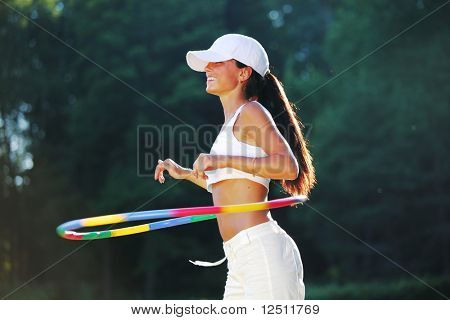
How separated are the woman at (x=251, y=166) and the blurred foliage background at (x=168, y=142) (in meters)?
14.9

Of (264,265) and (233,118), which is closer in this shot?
(264,265)

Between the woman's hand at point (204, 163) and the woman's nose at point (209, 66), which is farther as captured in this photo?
the woman's nose at point (209, 66)

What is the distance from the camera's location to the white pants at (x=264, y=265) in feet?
12.0

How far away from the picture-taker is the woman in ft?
11.7

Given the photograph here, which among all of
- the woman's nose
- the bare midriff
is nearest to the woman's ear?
the woman's nose

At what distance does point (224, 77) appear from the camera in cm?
396

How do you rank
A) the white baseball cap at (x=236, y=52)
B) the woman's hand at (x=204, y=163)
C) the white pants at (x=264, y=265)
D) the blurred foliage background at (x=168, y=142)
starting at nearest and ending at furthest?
the woman's hand at (x=204, y=163), the white pants at (x=264, y=265), the white baseball cap at (x=236, y=52), the blurred foliage background at (x=168, y=142)

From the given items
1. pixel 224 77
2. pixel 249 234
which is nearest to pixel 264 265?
pixel 249 234

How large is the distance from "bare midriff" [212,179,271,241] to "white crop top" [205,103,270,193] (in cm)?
4

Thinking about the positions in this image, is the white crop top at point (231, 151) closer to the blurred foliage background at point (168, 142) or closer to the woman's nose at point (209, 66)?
the woman's nose at point (209, 66)

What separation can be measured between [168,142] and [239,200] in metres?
17.3

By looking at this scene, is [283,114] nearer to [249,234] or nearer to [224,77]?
[224,77]

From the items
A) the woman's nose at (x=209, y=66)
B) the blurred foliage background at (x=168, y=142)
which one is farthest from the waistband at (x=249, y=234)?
the blurred foliage background at (x=168, y=142)

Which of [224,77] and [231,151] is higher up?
[224,77]
